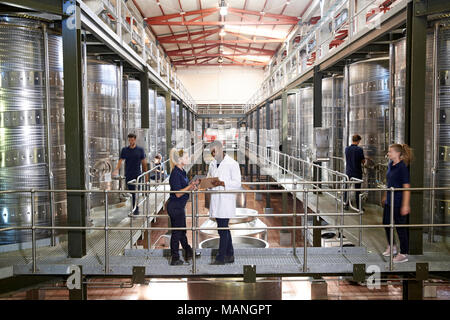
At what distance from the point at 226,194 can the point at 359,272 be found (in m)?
2.00

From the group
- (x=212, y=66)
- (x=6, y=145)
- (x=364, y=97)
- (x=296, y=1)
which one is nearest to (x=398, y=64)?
(x=364, y=97)

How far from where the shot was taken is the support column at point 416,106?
5566 mm

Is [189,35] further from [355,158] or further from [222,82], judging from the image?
[355,158]

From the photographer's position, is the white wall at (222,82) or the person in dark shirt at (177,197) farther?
the white wall at (222,82)

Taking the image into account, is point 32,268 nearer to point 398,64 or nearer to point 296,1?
point 398,64

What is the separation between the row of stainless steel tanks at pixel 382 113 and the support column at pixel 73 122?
5419 mm

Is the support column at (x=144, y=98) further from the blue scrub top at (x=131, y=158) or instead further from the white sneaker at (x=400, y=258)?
the white sneaker at (x=400, y=258)

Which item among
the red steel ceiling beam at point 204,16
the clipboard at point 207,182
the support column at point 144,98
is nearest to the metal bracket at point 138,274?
the clipboard at point 207,182

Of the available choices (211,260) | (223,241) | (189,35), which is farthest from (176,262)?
(189,35)

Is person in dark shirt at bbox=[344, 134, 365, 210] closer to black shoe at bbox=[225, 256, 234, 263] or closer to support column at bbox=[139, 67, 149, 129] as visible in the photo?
black shoe at bbox=[225, 256, 234, 263]

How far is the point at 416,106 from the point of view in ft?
18.5

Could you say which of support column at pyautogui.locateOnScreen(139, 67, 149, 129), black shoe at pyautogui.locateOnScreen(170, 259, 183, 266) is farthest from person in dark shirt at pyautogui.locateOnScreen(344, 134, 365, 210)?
support column at pyautogui.locateOnScreen(139, 67, 149, 129)

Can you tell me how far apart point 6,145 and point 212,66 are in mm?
36458

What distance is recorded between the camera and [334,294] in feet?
28.1
